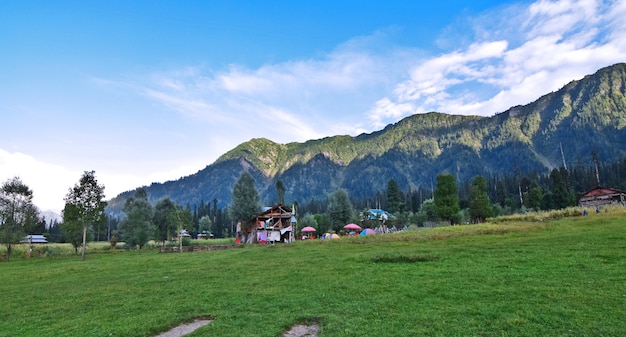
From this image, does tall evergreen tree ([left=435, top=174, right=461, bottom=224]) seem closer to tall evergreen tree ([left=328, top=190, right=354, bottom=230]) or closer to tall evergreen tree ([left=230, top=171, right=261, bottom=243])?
tall evergreen tree ([left=328, top=190, right=354, bottom=230])

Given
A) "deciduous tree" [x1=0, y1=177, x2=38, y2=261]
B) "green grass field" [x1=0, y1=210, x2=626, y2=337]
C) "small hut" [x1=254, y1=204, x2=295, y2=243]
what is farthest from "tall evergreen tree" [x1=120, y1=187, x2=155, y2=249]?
"green grass field" [x1=0, y1=210, x2=626, y2=337]

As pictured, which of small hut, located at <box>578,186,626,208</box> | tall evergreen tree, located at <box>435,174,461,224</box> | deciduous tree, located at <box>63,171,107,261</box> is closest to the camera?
deciduous tree, located at <box>63,171,107,261</box>

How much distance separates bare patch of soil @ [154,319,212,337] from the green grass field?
36 cm

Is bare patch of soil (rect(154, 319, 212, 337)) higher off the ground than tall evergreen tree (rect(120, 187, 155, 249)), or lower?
lower

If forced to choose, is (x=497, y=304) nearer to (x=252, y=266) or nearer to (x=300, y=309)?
(x=300, y=309)

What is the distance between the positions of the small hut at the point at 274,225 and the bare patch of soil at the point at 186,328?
173 feet

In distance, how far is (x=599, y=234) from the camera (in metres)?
26.0

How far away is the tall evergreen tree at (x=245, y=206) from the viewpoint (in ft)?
232

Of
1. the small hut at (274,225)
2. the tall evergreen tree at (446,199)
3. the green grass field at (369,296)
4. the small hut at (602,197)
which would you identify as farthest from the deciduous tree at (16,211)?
the small hut at (602,197)

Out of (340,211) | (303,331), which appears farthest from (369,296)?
(340,211)

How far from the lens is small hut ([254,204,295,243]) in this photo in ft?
216

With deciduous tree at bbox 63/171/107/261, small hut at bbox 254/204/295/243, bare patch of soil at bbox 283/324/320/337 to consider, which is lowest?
bare patch of soil at bbox 283/324/320/337

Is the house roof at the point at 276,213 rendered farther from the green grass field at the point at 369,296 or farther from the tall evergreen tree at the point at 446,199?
the green grass field at the point at 369,296

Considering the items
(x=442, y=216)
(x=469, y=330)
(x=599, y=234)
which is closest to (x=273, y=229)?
(x=442, y=216)
